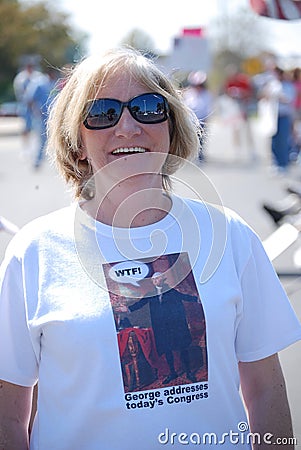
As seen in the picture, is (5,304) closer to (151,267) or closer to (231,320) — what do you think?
(151,267)

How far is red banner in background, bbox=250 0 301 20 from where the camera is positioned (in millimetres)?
5945

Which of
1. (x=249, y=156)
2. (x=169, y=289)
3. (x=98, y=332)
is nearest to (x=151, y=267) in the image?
(x=169, y=289)

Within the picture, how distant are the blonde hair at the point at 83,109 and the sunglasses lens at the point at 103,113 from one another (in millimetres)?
26

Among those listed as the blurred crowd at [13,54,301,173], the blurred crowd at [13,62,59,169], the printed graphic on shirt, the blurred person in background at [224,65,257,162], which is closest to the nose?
the printed graphic on shirt

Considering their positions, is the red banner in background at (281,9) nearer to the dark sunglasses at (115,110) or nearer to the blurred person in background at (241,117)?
the dark sunglasses at (115,110)

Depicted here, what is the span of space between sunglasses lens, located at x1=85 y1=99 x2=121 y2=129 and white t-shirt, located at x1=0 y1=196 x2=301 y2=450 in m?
0.25

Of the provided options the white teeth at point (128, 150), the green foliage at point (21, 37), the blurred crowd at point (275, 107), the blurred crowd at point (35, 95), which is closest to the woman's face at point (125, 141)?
the white teeth at point (128, 150)

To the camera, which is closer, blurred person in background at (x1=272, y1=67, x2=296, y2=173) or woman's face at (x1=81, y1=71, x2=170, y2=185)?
woman's face at (x1=81, y1=71, x2=170, y2=185)

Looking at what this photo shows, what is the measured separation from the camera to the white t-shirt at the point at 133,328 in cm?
203

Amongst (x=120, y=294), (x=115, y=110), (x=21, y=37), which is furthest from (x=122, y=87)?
(x=21, y=37)

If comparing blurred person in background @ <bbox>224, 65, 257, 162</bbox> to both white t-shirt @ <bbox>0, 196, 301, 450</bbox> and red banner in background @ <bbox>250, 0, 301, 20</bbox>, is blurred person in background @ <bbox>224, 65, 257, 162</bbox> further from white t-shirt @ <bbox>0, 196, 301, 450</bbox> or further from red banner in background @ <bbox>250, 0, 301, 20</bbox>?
white t-shirt @ <bbox>0, 196, 301, 450</bbox>

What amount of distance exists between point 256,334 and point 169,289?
10.2 inches

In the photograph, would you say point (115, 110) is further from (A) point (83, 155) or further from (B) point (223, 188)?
(B) point (223, 188)

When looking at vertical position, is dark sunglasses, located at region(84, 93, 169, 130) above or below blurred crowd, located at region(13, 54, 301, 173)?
above
